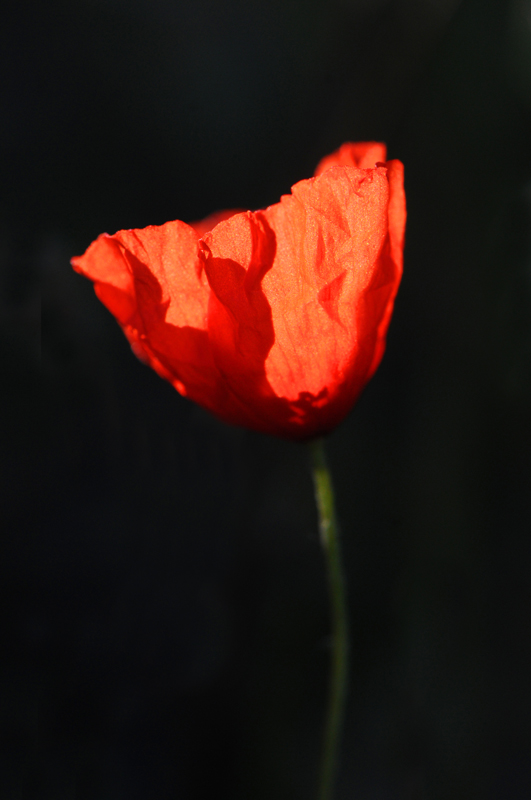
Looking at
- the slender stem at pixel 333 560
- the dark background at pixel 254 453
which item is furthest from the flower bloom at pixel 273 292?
the dark background at pixel 254 453

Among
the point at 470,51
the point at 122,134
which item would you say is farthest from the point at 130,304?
the point at 470,51

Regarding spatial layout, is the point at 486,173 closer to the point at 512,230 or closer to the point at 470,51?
the point at 512,230

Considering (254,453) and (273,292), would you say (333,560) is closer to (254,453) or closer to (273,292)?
(273,292)

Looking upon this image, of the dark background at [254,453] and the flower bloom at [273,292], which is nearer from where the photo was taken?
the flower bloom at [273,292]

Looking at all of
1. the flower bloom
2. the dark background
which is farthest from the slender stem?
the dark background

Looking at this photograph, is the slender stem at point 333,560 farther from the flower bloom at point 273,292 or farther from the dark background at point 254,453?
the dark background at point 254,453

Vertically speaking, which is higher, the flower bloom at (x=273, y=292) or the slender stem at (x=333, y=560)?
the flower bloom at (x=273, y=292)
